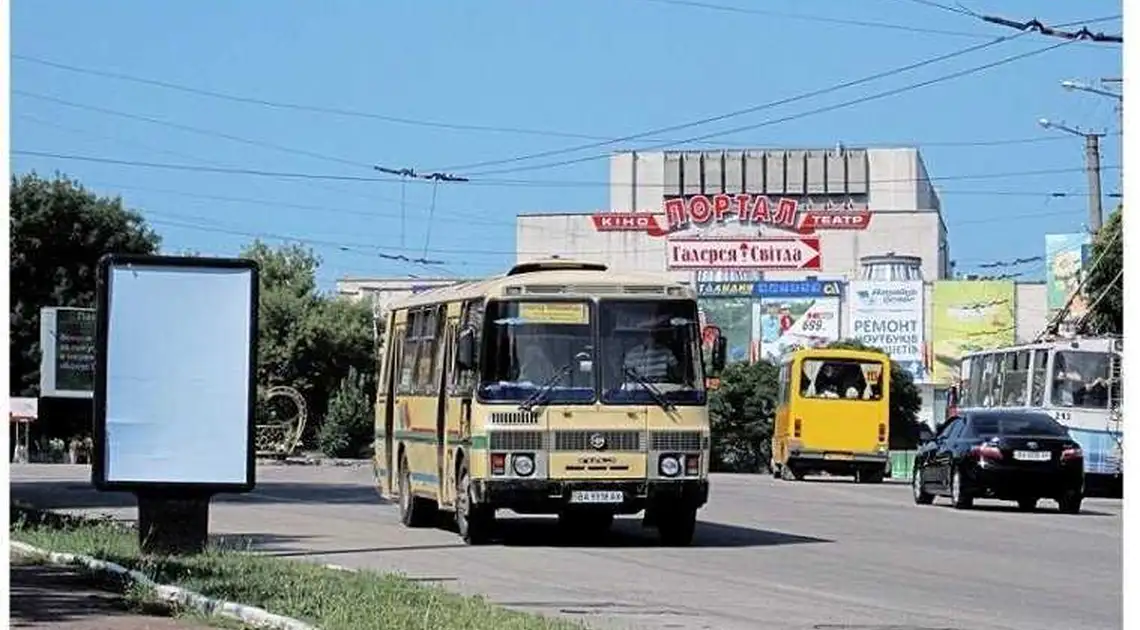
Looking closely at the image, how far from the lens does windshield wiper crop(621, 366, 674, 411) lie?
A: 20.8 metres

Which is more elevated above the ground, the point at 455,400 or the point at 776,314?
the point at 776,314

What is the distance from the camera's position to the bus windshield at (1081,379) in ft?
131

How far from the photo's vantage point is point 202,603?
13.1 m

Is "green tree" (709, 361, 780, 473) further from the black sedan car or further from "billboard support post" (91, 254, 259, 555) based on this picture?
"billboard support post" (91, 254, 259, 555)

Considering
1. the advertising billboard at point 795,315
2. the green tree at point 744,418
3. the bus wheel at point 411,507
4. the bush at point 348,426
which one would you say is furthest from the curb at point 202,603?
the advertising billboard at point 795,315

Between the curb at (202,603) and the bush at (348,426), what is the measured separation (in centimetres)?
5577

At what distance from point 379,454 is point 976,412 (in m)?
9.83

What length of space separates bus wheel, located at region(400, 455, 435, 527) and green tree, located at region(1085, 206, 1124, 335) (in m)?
26.9

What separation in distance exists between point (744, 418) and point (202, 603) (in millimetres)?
66173

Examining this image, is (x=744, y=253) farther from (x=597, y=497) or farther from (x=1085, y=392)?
(x=597, y=497)

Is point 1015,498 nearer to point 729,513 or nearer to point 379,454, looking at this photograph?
point 729,513

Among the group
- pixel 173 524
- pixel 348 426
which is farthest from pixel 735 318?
pixel 173 524

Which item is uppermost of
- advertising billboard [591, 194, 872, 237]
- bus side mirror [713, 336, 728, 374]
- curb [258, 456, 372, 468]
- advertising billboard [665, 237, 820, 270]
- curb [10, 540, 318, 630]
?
advertising billboard [591, 194, 872, 237]

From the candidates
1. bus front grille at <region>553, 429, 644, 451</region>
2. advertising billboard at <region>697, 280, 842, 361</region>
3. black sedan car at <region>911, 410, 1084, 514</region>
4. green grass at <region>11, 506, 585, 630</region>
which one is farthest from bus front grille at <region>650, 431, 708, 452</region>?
advertising billboard at <region>697, 280, 842, 361</region>
